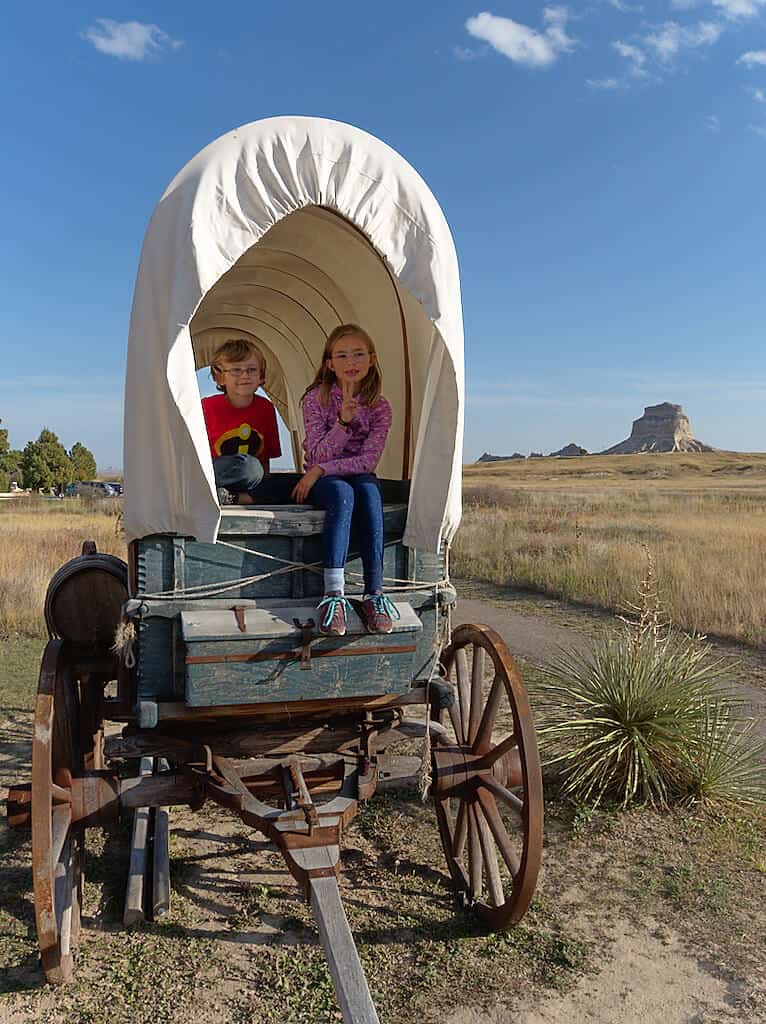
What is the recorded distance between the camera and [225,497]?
11.6 ft

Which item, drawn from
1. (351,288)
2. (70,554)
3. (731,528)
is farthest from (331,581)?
(731,528)

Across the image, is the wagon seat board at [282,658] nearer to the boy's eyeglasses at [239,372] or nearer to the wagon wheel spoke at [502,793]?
the wagon wheel spoke at [502,793]

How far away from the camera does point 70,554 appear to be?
14.5 m

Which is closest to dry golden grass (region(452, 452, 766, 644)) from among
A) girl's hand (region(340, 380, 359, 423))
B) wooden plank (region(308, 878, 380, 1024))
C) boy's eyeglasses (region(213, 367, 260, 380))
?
boy's eyeglasses (region(213, 367, 260, 380))

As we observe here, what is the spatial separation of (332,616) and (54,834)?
1.29 meters

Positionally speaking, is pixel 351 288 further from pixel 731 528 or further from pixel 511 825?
pixel 731 528

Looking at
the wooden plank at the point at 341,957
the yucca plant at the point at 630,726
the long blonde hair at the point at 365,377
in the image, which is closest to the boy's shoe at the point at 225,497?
the long blonde hair at the point at 365,377

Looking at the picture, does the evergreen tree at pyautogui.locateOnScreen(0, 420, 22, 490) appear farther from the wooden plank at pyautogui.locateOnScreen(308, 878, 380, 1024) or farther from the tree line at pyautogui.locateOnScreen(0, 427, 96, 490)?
the wooden plank at pyautogui.locateOnScreen(308, 878, 380, 1024)

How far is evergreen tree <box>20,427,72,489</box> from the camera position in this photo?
50000mm

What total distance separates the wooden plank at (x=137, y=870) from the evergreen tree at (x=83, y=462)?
6024cm

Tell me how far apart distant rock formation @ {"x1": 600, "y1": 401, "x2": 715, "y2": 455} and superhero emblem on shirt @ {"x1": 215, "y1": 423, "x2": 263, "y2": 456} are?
477ft

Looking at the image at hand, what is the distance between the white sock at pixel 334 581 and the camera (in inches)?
122

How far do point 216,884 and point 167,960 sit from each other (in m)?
0.65

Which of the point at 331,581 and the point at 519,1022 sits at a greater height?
the point at 331,581
